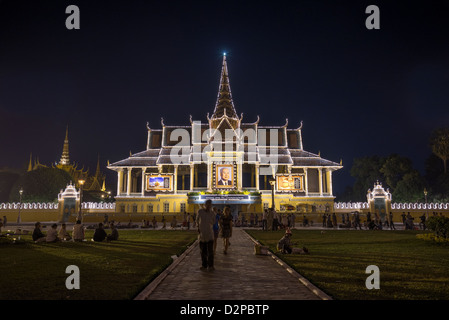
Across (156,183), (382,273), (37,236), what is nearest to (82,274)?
(382,273)

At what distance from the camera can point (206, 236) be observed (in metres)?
10.1

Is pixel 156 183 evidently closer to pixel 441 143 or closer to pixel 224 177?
pixel 224 177

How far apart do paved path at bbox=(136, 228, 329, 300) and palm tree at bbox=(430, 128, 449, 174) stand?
63391 mm

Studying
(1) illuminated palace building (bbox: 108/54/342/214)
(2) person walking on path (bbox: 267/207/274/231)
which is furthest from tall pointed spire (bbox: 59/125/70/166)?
(2) person walking on path (bbox: 267/207/274/231)

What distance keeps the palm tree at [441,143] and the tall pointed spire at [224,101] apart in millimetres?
35069

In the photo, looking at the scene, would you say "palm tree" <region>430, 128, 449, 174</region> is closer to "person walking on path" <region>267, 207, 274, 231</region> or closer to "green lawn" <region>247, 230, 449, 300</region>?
"person walking on path" <region>267, 207, 274, 231</region>

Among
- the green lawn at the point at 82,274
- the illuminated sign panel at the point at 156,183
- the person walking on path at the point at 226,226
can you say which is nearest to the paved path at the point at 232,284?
the green lawn at the point at 82,274

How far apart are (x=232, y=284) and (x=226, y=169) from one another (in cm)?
4974

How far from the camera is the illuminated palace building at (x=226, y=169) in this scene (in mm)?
56344

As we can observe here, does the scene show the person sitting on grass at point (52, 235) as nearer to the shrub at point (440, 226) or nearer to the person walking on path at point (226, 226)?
the person walking on path at point (226, 226)

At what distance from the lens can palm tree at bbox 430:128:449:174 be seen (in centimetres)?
6334
